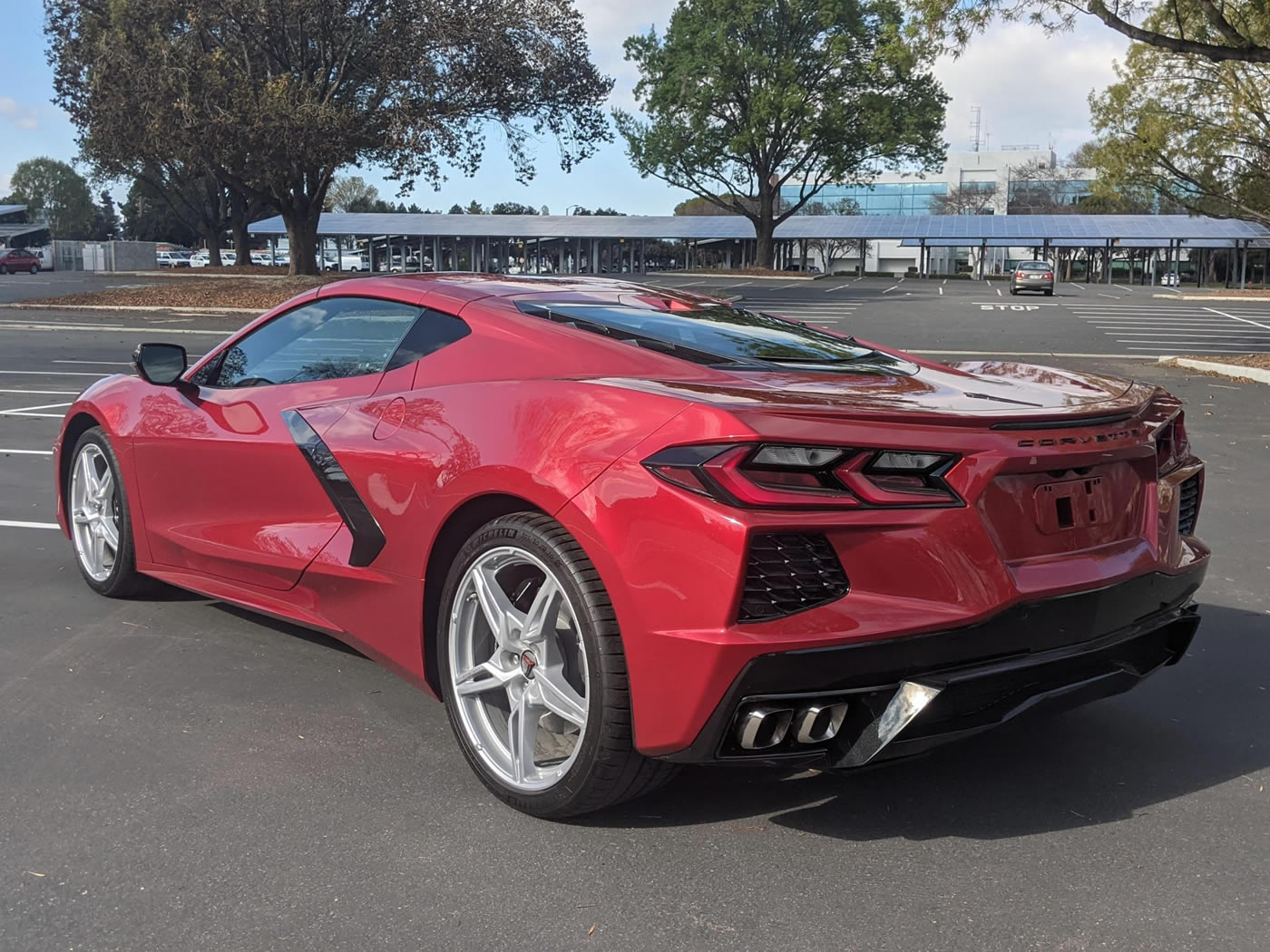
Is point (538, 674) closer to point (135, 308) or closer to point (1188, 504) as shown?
point (1188, 504)

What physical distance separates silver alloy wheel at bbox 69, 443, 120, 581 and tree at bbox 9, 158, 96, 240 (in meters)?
125

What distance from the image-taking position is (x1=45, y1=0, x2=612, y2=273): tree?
30.9 m

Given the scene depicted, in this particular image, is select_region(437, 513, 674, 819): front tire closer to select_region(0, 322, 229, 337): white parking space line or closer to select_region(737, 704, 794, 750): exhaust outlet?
select_region(737, 704, 794, 750): exhaust outlet

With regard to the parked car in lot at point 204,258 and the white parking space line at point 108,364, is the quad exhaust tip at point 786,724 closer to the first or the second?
the white parking space line at point 108,364

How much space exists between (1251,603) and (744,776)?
2.98 metres

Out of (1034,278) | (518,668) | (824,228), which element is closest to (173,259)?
(824,228)

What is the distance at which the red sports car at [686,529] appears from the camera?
8.34 feet

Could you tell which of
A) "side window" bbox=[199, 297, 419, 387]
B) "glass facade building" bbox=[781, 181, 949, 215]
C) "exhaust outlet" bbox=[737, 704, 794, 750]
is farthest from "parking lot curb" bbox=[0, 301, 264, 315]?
"glass facade building" bbox=[781, 181, 949, 215]

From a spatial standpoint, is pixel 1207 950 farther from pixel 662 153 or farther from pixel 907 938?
pixel 662 153

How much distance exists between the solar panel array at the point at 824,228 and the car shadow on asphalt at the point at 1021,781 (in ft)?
215

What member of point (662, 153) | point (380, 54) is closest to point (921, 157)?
point (662, 153)

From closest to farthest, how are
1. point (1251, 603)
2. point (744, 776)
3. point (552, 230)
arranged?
point (744, 776), point (1251, 603), point (552, 230)

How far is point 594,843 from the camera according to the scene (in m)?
2.88

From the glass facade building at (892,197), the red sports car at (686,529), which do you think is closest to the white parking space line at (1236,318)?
the red sports car at (686,529)
